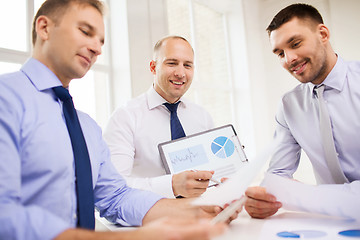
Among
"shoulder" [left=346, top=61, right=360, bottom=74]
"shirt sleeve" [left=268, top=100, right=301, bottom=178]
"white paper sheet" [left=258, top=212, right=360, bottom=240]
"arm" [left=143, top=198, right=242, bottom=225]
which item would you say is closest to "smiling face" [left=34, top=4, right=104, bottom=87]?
"arm" [left=143, top=198, right=242, bottom=225]

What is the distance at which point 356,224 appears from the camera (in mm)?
773

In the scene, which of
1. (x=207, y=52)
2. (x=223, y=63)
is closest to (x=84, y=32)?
(x=207, y=52)

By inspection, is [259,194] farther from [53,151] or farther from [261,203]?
[53,151]

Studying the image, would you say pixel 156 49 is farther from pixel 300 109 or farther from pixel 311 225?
pixel 311 225

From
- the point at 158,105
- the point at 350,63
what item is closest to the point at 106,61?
the point at 158,105

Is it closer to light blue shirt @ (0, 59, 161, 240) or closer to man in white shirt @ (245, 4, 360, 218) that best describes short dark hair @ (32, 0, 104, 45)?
light blue shirt @ (0, 59, 161, 240)

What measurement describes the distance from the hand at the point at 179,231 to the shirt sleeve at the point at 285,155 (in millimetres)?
1130

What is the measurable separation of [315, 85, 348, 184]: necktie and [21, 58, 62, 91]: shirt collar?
1.16 metres

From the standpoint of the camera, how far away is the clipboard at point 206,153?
136cm

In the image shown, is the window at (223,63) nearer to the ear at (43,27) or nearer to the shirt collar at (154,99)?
the shirt collar at (154,99)

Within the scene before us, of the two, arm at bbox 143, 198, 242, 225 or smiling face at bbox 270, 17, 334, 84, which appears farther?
smiling face at bbox 270, 17, 334, 84

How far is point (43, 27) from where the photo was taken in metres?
0.84

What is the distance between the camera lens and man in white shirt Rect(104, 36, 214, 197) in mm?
1567

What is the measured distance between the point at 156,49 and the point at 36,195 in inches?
52.5
